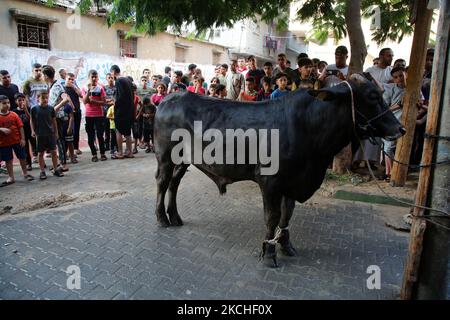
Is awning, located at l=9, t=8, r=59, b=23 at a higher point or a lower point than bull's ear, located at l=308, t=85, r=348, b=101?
higher

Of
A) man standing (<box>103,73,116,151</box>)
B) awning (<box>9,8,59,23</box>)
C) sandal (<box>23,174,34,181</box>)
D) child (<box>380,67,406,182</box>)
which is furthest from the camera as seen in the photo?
awning (<box>9,8,59,23</box>)

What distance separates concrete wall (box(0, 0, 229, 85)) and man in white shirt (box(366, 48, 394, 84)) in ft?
30.8

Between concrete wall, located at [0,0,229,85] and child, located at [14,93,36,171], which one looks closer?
child, located at [14,93,36,171]

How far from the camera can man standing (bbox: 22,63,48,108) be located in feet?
26.0

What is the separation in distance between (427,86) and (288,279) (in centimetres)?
551

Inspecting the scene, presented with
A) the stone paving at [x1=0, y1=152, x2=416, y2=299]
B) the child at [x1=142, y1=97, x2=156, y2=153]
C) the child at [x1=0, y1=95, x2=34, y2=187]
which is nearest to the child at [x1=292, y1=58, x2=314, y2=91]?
the stone paving at [x1=0, y1=152, x2=416, y2=299]

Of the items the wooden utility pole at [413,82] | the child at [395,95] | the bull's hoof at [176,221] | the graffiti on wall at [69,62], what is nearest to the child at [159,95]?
the graffiti on wall at [69,62]

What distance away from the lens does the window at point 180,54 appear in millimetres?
18672

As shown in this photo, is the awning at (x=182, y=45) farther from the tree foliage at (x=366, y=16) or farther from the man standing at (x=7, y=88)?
the man standing at (x=7, y=88)

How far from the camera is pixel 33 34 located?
37.2ft

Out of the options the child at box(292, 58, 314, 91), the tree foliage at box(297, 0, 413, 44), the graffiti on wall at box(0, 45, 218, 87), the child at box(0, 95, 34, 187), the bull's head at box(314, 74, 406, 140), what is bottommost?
the child at box(0, 95, 34, 187)

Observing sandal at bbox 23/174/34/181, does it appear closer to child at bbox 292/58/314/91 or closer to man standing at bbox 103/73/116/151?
man standing at bbox 103/73/116/151
